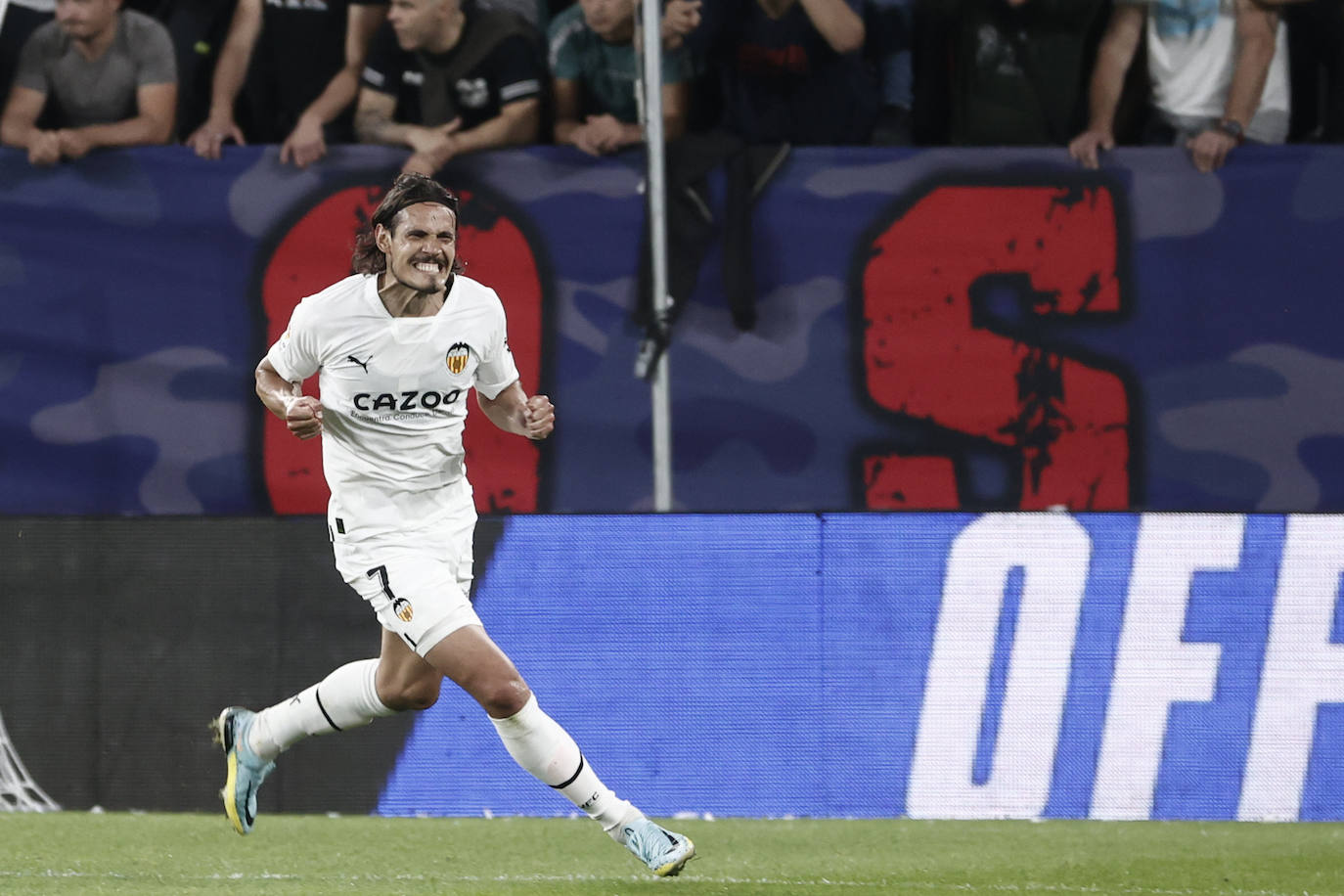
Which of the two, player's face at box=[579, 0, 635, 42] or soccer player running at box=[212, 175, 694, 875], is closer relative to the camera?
soccer player running at box=[212, 175, 694, 875]

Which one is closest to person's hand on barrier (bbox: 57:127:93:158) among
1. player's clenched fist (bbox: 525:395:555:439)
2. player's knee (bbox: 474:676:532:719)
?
player's clenched fist (bbox: 525:395:555:439)

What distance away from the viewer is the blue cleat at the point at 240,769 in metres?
5.20

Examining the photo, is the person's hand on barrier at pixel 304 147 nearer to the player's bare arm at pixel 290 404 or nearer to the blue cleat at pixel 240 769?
the player's bare arm at pixel 290 404

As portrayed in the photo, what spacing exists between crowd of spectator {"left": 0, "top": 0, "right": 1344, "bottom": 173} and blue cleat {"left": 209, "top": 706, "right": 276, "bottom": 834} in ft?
8.55

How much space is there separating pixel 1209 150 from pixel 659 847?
3813 millimetres

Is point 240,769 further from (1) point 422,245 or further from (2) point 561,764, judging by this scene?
(1) point 422,245

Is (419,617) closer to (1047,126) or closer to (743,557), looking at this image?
(743,557)

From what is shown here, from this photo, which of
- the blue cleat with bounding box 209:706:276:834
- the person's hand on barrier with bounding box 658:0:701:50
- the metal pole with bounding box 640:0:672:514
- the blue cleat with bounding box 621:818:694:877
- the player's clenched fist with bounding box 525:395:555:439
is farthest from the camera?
the person's hand on barrier with bounding box 658:0:701:50

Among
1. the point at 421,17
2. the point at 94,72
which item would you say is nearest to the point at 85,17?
the point at 94,72

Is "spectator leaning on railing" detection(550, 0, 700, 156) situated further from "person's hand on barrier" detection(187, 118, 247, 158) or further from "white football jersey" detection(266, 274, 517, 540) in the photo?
"white football jersey" detection(266, 274, 517, 540)

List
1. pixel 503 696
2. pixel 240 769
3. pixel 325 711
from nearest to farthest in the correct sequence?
pixel 503 696 < pixel 325 711 < pixel 240 769

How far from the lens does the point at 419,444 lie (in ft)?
15.9

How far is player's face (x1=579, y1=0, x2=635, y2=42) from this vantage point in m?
7.19

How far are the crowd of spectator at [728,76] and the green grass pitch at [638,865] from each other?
8.37 feet
